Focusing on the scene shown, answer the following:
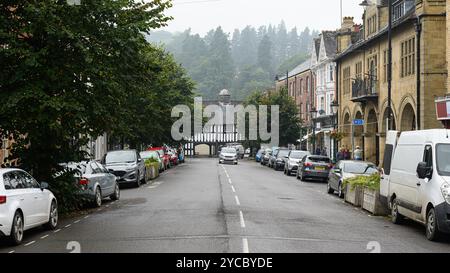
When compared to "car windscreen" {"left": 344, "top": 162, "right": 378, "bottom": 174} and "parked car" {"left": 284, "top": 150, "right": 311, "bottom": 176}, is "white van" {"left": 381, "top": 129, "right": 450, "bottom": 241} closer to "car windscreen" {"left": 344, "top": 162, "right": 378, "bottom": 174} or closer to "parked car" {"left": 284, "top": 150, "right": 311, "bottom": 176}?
"car windscreen" {"left": 344, "top": 162, "right": 378, "bottom": 174}

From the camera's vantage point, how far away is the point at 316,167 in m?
35.4

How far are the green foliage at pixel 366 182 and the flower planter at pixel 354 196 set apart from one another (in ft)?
0.46

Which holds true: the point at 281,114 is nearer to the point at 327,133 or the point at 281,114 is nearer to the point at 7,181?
the point at 327,133

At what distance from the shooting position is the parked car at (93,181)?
19.6 m

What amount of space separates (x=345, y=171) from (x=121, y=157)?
10.8 metres

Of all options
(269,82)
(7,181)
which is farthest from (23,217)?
(269,82)

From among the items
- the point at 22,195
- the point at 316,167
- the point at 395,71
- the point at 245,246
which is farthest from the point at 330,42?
the point at 245,246

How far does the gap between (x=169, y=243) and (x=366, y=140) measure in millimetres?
35735

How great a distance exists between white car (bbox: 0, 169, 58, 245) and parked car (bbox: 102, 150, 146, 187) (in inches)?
Answer: 548

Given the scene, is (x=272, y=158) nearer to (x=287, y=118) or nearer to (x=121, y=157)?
(x=287, y=118)

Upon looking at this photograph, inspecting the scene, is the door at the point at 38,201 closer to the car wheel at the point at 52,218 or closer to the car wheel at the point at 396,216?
the car wheel at the point at 52,218

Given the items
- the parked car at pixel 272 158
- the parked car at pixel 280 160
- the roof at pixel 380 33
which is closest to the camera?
the roof at pixel 380 33

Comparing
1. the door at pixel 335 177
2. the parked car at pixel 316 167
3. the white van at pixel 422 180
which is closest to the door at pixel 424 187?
the white van at pixel 422 180

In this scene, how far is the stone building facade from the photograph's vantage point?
108 ft
